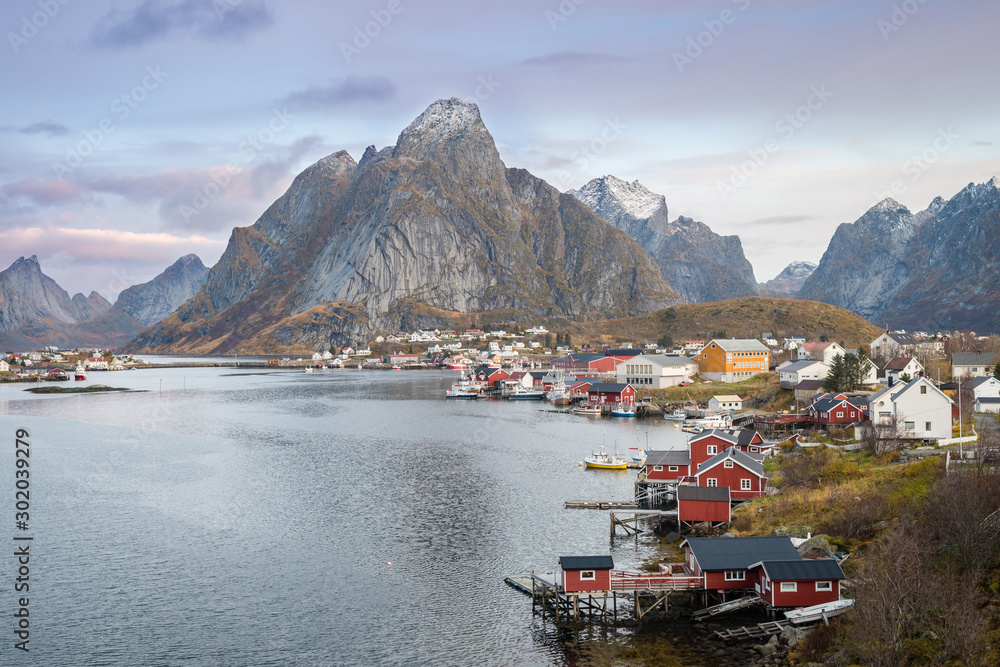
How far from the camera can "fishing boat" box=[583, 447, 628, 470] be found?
53.8 meters

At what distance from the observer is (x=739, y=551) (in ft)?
90.3

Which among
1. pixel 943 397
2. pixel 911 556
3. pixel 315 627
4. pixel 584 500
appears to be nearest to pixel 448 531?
pixel 584 500

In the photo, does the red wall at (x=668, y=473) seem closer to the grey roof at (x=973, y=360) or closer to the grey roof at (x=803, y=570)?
the grey roof at (x=803, y=570)

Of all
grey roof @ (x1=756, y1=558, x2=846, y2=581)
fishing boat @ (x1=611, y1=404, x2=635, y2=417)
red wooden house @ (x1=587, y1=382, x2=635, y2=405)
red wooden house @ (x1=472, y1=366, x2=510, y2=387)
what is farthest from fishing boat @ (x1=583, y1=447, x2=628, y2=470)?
red wooden house @ (x1=472, y1=366, x2=510, y2=387)

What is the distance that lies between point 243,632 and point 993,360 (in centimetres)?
7098

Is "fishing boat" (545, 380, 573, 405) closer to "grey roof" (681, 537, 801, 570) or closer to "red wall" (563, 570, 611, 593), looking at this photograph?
"grey roof" (681, 537, 801, 570)

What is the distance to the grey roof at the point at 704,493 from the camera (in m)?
35.9

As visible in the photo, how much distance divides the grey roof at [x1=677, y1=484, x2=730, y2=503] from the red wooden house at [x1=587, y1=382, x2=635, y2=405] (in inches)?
2080

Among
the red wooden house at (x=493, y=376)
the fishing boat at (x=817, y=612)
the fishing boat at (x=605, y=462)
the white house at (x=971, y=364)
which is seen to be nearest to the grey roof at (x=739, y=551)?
the fishing boat at (x=817, y=612)

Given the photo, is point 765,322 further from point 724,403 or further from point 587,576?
point 587,576

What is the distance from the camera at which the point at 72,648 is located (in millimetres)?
24516

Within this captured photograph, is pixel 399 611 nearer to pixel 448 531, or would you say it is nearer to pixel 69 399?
pixel 448 531

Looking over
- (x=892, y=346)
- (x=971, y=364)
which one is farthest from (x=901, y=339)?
(x=971, y=364)

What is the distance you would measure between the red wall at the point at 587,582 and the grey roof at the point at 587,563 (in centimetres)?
21
